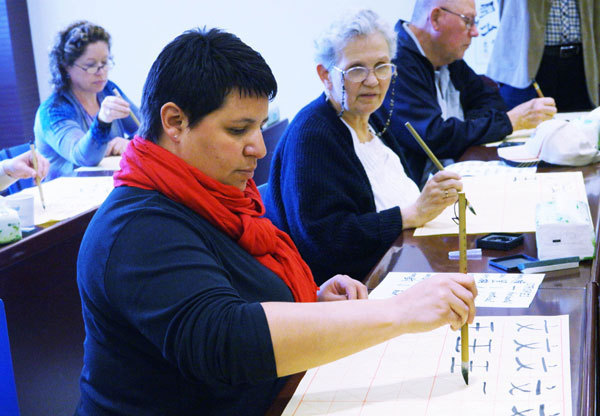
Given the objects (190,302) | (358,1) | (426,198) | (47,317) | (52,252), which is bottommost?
(47,317)

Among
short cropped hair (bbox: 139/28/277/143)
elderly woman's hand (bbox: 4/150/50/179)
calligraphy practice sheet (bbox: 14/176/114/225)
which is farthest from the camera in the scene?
elderly woman's hand (bbox: 4/150/50/179)

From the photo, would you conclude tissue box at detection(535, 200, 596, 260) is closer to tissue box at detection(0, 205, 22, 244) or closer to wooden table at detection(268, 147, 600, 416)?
wooden table at detection(268, 147, 600, 416)

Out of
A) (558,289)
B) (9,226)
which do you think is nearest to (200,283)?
(558,289)

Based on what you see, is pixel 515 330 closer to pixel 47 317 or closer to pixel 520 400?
pixel 520 400

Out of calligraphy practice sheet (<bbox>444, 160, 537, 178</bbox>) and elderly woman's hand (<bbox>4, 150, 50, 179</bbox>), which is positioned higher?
elderly woman's hand (<bbox>4, 150, 50, 179</bbox>)

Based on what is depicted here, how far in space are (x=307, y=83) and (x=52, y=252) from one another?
10.4ft

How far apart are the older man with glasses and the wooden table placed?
0.88 metres

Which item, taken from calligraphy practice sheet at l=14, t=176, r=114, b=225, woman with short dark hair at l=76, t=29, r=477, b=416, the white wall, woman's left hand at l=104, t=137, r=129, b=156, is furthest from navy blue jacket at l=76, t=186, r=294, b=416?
the white wall

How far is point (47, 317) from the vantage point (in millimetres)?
1997

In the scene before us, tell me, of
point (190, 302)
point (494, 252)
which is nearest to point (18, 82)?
point (494, 252)

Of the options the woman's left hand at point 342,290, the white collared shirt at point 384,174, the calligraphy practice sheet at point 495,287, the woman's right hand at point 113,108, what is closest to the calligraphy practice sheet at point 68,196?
the woman's right hand at point 113,108

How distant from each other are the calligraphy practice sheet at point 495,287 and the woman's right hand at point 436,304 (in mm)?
298

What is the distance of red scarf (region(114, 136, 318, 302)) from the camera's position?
107cm

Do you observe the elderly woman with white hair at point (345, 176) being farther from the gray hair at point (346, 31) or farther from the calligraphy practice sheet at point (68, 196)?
the calligraphy practice sheet at point (68, 196)
